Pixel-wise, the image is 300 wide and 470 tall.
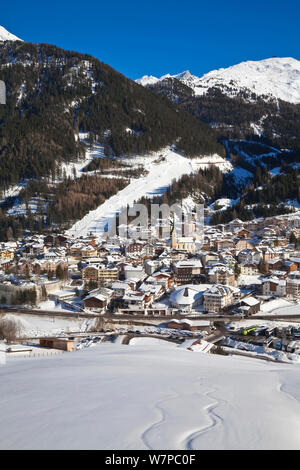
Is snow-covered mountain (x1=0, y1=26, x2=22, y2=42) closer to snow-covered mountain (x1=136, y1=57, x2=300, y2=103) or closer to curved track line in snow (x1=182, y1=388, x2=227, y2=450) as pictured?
snow-covered mountain (x1=136, y1=57, x2=300, y2=103)

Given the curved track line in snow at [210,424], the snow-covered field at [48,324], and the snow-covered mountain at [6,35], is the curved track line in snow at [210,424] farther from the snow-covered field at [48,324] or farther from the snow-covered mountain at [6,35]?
the snow-covered mountain at [6,35]

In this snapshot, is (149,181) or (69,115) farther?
(69,115)

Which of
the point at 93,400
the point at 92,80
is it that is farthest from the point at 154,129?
the point at 93,400

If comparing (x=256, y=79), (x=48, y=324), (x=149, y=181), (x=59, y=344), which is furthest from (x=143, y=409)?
(x=256, y=79)

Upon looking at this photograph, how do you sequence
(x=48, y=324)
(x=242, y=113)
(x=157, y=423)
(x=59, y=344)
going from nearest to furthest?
(x=157, y=423), (x=59, y=344), (x=48, y=324), (x=242, y=113)

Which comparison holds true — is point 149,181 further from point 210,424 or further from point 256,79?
point 256,79

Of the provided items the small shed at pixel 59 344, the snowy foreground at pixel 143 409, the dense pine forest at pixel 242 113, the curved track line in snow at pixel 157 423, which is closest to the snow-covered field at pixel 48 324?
the small shed at pixel 59 344
